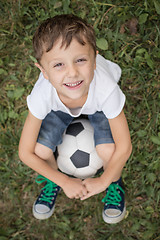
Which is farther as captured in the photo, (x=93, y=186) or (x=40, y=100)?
(x=93, y=186)

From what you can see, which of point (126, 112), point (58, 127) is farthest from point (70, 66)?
point (126, 112)

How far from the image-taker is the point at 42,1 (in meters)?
2.90

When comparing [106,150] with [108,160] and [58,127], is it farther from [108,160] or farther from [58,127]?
[58,127]

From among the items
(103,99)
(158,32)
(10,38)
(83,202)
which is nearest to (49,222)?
(83,202)

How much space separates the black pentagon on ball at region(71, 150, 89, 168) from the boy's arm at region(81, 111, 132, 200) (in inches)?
6.4

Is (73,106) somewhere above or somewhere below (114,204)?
above

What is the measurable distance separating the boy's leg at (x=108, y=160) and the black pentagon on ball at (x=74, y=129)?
123mm

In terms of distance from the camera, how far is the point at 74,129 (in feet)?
7.97

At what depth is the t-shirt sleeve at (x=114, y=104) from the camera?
6.63 feet

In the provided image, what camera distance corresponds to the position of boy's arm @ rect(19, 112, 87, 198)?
225cm

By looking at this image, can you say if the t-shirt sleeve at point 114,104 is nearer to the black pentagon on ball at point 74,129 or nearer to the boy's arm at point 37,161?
the black pentagon on ball at point 74,129

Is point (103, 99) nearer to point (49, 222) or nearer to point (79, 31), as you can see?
point (79, 31)

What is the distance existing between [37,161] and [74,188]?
1.39 feet

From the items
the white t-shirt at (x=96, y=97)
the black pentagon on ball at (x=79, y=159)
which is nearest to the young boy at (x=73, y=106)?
the white t-shirt at (x=96, y=97)
